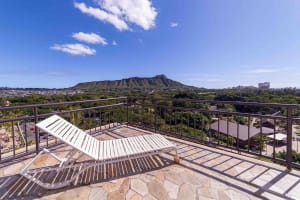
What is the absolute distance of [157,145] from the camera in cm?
279

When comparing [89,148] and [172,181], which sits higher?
[89,148]

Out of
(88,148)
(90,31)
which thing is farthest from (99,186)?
(90,31)

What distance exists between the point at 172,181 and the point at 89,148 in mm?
1255

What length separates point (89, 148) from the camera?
7.89 feet

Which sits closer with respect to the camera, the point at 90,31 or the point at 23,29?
the point at 23,29

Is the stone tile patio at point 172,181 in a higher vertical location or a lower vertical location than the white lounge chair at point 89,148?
lower

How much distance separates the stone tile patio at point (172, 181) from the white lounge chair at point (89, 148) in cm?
19

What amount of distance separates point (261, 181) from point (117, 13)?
8451 mm

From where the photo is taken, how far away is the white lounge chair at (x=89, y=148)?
2.11 meters

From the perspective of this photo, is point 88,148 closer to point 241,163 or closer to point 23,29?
point 241,163

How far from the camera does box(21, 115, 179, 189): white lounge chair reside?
2107 millimetres

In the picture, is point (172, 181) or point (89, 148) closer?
point (172, 181)

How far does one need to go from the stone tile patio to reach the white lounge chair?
7.6 inches

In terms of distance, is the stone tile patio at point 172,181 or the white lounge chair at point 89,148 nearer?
the stone tile patio at point 172,181
